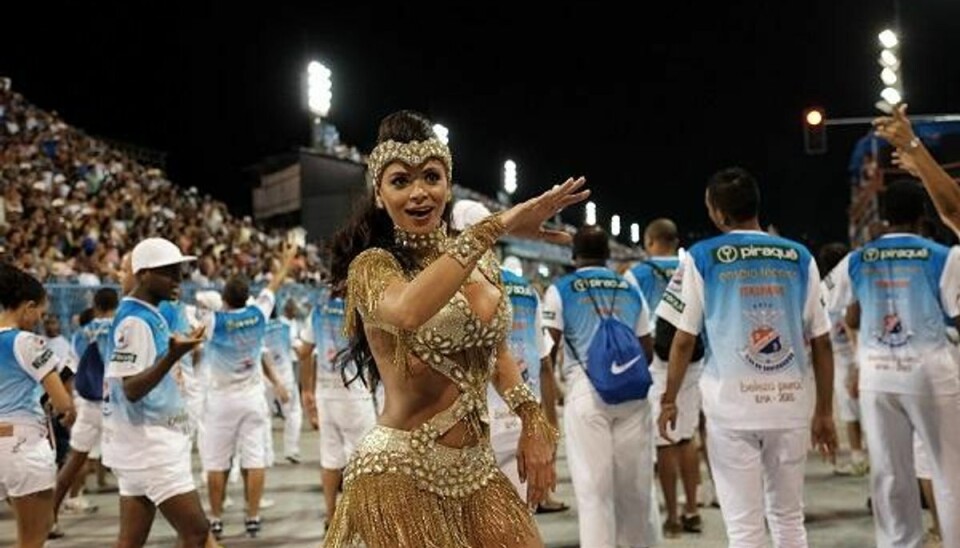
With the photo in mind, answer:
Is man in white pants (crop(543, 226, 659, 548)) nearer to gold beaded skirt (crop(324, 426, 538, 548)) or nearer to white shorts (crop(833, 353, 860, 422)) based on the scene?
gold beaded skirt (crop(324, 426, 538, 548))

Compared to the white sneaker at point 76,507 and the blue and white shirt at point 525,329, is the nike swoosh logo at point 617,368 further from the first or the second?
the white sneaker at point 76,507

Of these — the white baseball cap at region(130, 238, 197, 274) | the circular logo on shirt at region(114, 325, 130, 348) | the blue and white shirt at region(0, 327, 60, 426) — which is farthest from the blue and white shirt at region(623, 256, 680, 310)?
the blue and white shirt at region(0, 327, 60, 426)

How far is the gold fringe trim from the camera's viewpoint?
282cm

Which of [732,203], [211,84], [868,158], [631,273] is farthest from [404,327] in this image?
[868,158]

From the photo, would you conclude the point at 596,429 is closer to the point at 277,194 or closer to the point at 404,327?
the point at 404,327

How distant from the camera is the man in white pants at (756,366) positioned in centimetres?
487

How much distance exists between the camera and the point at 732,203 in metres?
5.05

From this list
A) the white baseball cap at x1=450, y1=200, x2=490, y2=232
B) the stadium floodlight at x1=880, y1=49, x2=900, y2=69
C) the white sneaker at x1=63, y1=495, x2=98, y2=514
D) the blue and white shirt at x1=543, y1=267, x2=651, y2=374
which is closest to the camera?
the white baseball cap at x1=450, y1=200, x2=490, y2=232

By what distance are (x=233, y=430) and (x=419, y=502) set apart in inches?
238

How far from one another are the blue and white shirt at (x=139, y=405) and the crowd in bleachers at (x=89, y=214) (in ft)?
25.1

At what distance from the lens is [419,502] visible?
2838 mm

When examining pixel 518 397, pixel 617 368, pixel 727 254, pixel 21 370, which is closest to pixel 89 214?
pixel 21 370

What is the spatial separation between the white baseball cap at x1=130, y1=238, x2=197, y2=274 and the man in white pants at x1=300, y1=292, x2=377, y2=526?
2.51 metres

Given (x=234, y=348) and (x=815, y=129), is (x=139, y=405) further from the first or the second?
(x=815, y=129)
